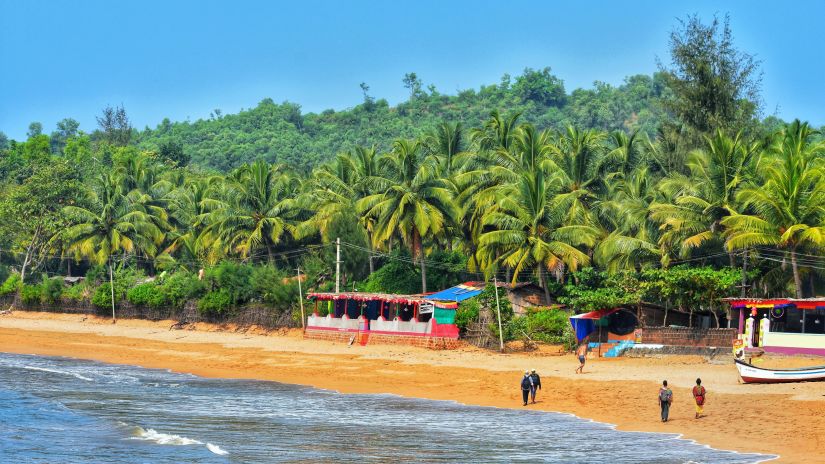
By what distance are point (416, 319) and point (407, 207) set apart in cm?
820

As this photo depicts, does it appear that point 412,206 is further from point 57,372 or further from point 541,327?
point 57,372

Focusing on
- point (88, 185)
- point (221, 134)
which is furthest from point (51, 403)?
point (221, 134)

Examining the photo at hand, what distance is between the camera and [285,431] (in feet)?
91.8

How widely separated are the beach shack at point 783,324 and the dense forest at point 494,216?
2.13 meters

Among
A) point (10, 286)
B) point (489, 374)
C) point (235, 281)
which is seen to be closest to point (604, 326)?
point (489, 374)

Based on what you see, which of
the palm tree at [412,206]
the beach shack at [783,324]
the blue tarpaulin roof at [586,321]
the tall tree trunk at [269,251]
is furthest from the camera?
the tall tree trunk at [269,251]

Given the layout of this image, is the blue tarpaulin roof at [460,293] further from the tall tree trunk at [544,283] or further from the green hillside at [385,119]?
the green hillside at [385,119]

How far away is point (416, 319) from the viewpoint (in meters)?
48.8

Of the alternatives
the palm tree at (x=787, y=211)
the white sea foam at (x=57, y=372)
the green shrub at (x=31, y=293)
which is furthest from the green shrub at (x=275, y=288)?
the palm tree at (x=787, y=211)

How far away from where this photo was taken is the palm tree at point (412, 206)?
5416 cm

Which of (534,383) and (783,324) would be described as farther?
(783,324)

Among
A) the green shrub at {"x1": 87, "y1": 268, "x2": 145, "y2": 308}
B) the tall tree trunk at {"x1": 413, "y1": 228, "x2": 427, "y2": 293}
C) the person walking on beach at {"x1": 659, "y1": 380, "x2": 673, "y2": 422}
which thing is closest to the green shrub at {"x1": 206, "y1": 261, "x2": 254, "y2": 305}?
the green shrub at {"x1": 87, "y1": 268, "x2": 145, "y2": 308}

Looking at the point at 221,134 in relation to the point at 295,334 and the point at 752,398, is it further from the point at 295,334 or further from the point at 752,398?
the point at 752,398

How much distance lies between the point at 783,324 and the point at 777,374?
7525mm
